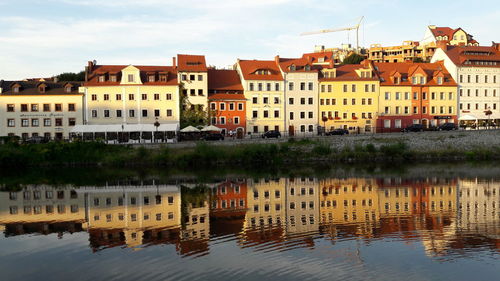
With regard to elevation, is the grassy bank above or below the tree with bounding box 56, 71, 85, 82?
below

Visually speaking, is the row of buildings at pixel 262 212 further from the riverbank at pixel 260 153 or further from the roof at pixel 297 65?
the roof at pixel 297 65

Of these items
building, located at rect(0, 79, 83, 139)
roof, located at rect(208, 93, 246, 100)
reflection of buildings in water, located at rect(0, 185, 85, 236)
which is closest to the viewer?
reflection of buildings in water, located at rect(0, 185, 85, 236)

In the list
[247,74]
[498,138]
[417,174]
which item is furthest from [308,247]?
[247,74]

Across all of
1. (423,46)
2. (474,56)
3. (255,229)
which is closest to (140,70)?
(474,56)

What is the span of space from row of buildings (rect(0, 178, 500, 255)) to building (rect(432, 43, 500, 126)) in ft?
142

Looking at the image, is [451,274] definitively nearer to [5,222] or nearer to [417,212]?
[417,212]

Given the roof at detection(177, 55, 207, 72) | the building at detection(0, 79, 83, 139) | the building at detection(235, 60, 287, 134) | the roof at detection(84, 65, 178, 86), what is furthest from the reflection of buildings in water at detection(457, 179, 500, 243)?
the building at detection(0, 79, 83, 139)

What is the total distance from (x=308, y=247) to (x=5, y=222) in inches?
633

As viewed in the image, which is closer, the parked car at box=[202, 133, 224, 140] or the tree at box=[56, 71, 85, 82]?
the parked car at box=[202, 133, 224, 140]

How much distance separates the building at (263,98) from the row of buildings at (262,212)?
33.1m

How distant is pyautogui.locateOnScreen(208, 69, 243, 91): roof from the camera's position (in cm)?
7156

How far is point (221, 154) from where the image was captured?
5244 cm

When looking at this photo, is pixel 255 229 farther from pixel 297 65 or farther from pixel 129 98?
pixel 297 65

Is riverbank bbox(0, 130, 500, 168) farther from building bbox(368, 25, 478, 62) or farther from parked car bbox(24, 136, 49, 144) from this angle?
building bbox(368, 25, 478, 62)
